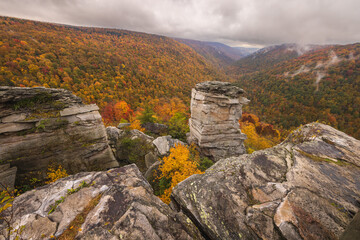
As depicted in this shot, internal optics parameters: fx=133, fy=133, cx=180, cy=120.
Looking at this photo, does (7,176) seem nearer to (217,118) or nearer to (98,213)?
(98,213)

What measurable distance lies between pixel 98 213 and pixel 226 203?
479 cm

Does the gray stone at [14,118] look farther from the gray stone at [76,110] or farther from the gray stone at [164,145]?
the gray stone at [164,145]

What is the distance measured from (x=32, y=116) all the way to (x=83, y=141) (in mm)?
3525

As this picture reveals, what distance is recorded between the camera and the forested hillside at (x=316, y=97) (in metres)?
78.6

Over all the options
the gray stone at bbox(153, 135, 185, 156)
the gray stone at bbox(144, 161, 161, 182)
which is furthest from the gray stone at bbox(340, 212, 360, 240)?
the gray stone at bbox(153, 135, 185, 156)

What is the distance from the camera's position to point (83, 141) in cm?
1112

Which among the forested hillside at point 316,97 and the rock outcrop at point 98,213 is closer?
the rock outcrop at point 98,213

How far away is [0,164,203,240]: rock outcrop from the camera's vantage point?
4.40m

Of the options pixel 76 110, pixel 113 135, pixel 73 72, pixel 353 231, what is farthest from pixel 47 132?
pixel 73 72

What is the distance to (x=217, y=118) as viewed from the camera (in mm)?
16703

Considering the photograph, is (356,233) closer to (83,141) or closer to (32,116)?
(83,141)

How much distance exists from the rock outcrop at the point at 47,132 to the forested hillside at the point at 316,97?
88.8 meters

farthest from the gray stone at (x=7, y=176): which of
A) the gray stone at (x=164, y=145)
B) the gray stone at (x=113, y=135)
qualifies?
the gray stone at (x=164, y=145)

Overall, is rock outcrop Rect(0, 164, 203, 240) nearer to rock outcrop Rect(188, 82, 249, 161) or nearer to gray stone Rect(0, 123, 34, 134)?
gray stone Rect(0, 123, 34, 134)
